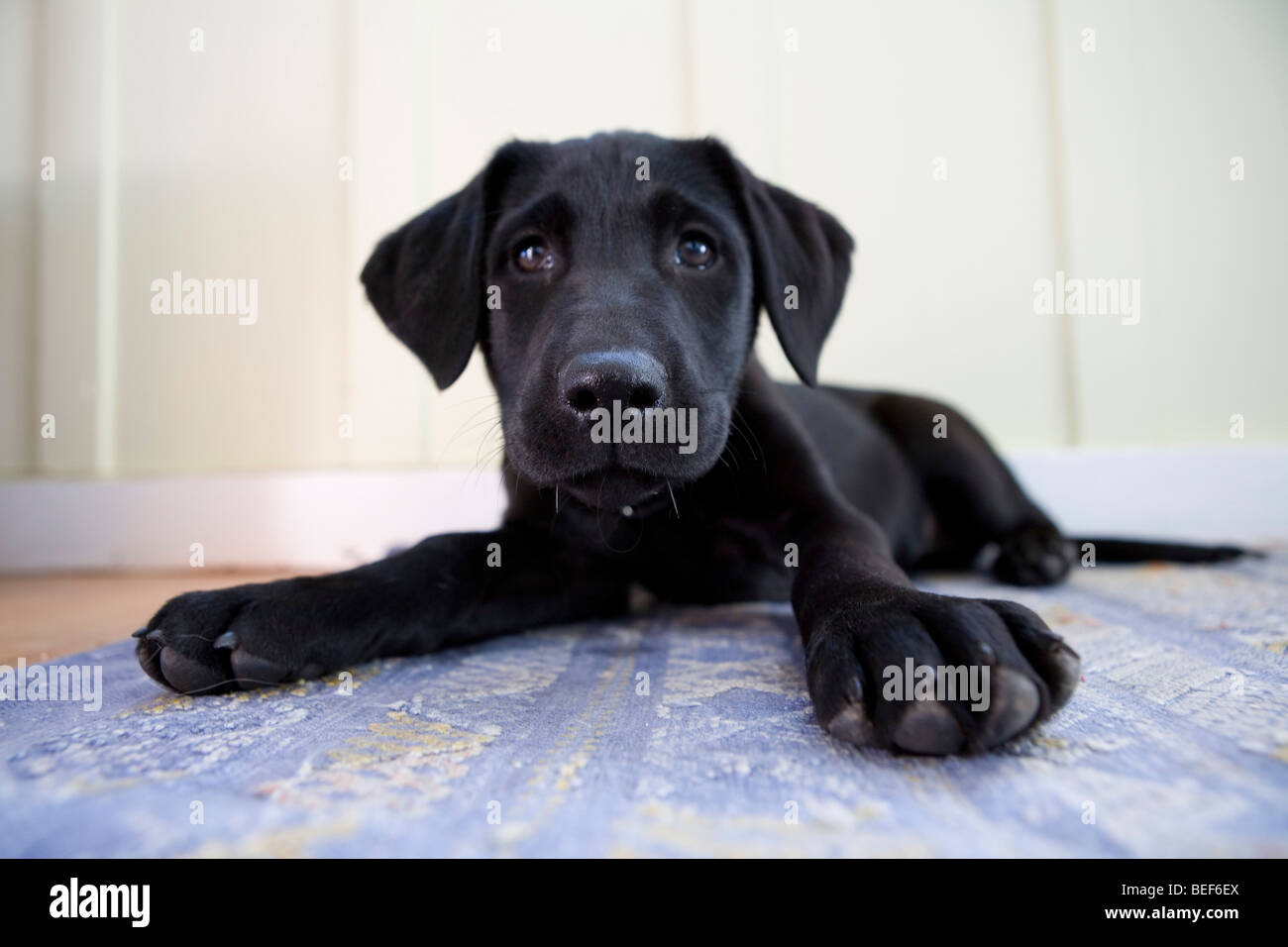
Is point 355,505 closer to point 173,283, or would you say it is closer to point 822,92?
point 173,283

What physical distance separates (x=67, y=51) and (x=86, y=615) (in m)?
3.37

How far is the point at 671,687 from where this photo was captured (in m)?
1.34

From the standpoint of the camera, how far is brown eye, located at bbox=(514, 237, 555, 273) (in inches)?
72.3

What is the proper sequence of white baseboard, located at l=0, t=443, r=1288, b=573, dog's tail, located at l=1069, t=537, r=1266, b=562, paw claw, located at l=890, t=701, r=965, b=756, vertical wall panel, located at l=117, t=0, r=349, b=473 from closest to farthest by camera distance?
paw claw, located at l=890, t=701, r=965, b=756 < dog's tail, located at l=1069, t=537, r=1266, b=562 < white baseboard, located at l=0, t=443, r=1288, b=573 < vertical wall panel, located at l=117, t=0, r=349, b=473

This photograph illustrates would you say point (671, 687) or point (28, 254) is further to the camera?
point (28, 254)

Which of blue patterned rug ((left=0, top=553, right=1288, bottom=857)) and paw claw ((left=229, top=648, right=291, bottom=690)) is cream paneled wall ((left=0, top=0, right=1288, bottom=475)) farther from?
blue patterned rug ((left=0, top=553, right=1288, bottom=857))

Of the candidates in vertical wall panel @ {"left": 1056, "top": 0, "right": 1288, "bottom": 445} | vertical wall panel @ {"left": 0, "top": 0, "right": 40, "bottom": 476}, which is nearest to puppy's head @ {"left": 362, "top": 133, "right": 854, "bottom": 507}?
vertical wall panel @ {"left": 1056, "top": 0, "right": 1288, "bottom": 445}

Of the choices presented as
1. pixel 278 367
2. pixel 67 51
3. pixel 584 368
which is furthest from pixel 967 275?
pixel 67 51

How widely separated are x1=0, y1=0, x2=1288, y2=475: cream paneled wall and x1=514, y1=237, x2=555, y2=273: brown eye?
178cm

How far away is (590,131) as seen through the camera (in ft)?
12.6

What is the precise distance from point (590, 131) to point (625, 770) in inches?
142

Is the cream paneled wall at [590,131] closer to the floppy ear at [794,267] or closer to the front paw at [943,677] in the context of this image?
the floppy ear at [794,267]
